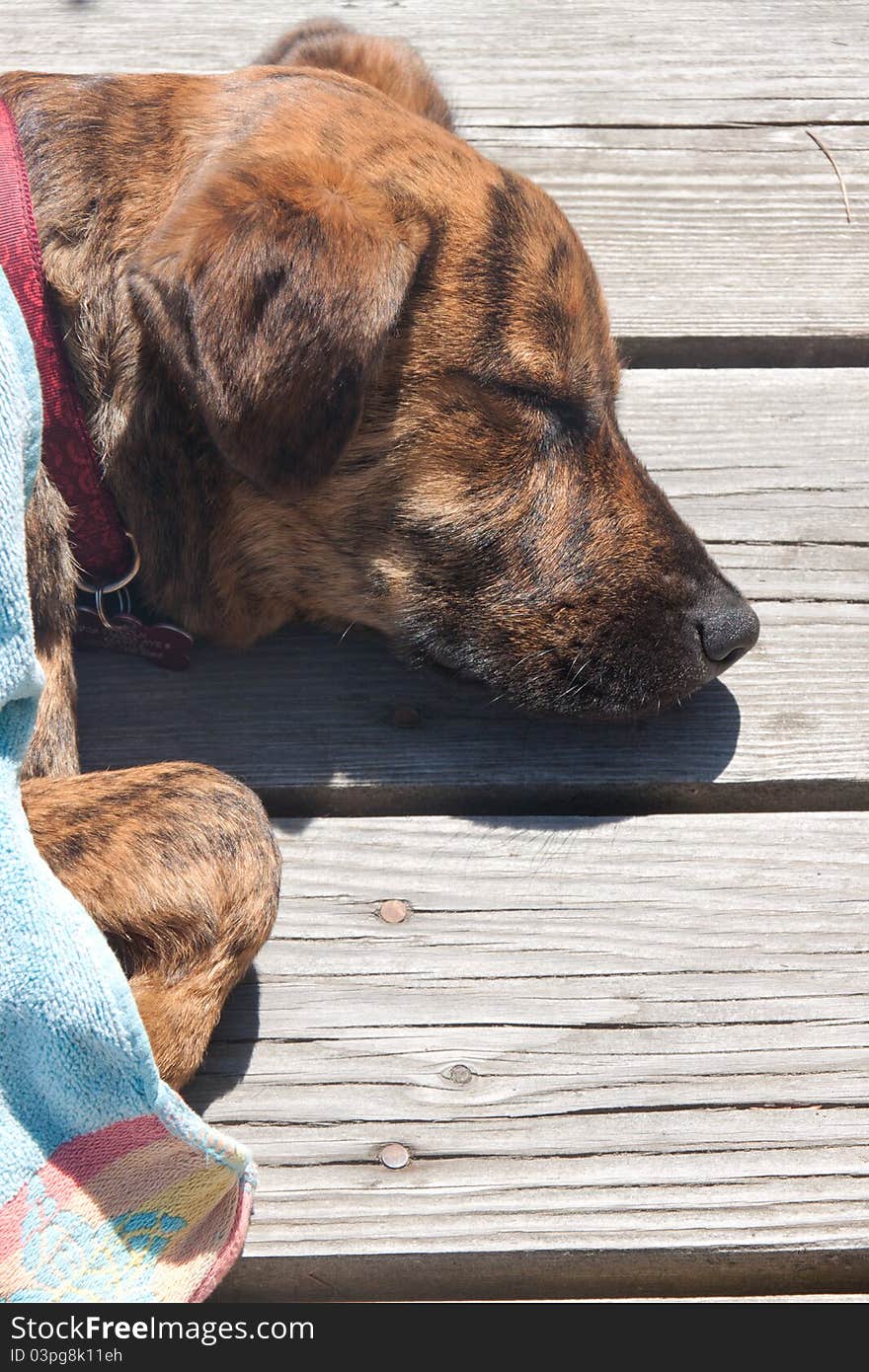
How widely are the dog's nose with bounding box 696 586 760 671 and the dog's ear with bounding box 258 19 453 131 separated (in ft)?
3.99

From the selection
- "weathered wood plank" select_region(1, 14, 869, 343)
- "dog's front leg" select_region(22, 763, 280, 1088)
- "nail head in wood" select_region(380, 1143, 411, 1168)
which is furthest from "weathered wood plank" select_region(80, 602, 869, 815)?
"weathered wood plank" select_region(1, 14, 869, 343)

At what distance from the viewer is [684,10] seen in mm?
3398

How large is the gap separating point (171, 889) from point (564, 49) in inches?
104

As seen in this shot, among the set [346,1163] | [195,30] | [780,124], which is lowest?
[346,1163]

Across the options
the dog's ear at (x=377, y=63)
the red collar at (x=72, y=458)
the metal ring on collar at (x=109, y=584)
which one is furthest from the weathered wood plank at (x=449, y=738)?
the dog's ear at (x=377, y=63)

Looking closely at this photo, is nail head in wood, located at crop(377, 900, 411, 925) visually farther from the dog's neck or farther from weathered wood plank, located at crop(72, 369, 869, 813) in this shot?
the dog's neck

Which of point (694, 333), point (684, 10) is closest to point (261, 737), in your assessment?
point (694, 333)

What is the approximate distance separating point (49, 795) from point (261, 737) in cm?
50

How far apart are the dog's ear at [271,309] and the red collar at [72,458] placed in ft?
0.59

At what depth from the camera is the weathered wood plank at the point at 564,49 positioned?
3.20 meters

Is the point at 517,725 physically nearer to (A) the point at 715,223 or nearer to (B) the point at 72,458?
(B) the point at 72,458

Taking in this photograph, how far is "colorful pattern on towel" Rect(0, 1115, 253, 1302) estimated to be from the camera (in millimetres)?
1574

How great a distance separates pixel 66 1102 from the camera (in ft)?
5.27

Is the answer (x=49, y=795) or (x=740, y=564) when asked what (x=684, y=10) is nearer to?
(x=740, y=564)
